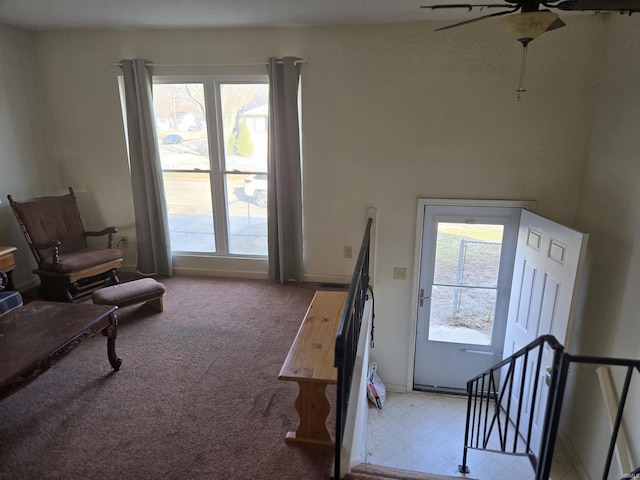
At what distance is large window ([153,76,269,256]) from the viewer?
3.85m

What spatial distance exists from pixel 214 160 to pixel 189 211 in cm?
64

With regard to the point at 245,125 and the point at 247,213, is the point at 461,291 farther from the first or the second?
the point at 245,125

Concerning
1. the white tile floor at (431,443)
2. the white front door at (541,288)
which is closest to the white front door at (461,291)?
the white front door at (541,288)

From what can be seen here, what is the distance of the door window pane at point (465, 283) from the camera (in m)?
3.92

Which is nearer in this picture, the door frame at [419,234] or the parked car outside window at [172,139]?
the door frame at [419,234]

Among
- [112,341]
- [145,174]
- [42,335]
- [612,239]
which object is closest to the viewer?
[42,335]

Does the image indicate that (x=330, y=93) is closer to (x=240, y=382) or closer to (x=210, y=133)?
(x=210, y=133)

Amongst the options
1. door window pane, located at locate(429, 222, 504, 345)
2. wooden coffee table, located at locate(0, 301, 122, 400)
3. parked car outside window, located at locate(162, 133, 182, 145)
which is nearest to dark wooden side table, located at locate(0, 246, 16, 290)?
wooden coffee table, located at locate(0, 301, 122, 400)

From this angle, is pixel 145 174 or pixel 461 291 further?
pixel 461 291

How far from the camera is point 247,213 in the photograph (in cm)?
414

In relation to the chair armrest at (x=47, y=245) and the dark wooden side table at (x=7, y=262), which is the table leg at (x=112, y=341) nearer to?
the chair armrest at (x=47, y=245)

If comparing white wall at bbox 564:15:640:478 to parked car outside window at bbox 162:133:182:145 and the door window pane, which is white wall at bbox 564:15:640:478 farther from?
parked car outside window at bbox 162:133:182:145

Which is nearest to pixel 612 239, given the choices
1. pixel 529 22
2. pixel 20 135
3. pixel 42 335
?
pixel 529 22

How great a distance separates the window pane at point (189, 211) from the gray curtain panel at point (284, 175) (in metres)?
0.75
